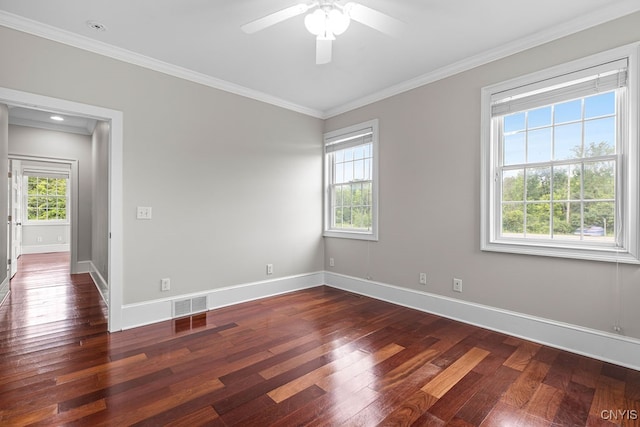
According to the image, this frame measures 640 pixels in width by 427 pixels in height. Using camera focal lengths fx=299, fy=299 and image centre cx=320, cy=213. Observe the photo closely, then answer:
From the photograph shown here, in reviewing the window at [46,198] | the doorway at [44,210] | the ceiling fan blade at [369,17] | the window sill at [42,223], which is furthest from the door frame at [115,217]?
the window sill at [42,223]

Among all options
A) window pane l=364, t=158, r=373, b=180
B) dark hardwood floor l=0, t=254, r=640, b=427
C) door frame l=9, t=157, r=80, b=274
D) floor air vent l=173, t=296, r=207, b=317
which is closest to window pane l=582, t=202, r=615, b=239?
dark hardwood floor l=0, t=254, r=640, b=427

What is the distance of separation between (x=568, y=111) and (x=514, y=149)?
480 millimetres

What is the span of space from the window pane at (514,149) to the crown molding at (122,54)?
2795 mm

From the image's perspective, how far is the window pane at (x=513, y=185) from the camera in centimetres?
283

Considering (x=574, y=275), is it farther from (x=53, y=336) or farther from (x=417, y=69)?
(x=53, y=336)

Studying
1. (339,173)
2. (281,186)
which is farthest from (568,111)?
(281,186)

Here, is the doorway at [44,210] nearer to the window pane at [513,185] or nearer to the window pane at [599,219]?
the window pane at [513,185]

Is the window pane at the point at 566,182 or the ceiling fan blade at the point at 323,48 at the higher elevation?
the ceiling fan blade at the point at 323,48

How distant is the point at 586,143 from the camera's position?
2473mm

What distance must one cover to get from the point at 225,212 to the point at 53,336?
6.39ft

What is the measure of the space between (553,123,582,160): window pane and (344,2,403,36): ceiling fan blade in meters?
1.73

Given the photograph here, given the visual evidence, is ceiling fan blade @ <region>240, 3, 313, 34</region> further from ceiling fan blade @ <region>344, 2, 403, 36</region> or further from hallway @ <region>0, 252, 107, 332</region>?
hallway @ <region>0, 252, 107, 332</region>

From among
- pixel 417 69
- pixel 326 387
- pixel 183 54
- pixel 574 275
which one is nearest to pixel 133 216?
pixel 183 54

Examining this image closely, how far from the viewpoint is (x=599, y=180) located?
241 centimetres
